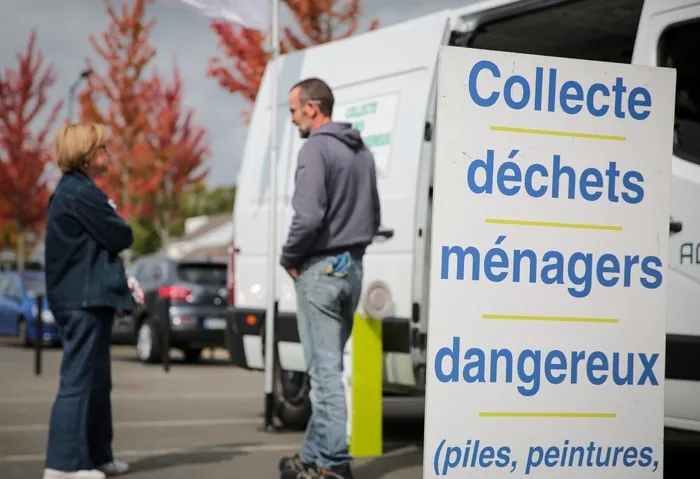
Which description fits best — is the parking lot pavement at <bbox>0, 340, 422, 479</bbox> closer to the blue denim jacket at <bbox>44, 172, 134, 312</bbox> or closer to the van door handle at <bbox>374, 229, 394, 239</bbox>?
A: the blue denim jacket at <bbox>44, 172, 134, 312</bbox>

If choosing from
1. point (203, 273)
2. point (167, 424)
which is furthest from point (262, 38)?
point (167, 424)

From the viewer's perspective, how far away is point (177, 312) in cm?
1758

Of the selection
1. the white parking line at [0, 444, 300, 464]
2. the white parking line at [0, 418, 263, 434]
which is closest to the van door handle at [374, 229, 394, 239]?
the white parking line at [0, 444, 300, 464]

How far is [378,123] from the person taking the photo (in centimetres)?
791

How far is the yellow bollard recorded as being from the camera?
7.46 meters

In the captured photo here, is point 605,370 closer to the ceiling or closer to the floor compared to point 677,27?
closer to the floor

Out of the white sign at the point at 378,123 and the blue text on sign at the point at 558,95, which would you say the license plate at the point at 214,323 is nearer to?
the white sign at the point at 378,123

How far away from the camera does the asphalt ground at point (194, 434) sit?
22.8 ft

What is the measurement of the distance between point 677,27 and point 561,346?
8.05 feet

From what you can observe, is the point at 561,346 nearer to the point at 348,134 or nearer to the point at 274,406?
the point at 348,134

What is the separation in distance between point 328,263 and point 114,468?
66.4 inches

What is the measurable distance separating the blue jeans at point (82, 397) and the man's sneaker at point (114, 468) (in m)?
0.02

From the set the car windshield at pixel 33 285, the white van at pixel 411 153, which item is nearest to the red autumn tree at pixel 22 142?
the car windshield at pixel 33 285

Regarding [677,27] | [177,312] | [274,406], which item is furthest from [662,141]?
[177,312]
